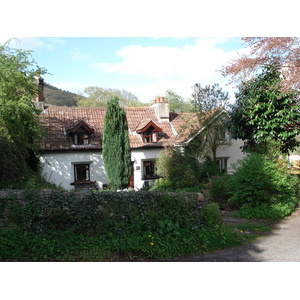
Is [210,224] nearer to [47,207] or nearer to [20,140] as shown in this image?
[47,207]

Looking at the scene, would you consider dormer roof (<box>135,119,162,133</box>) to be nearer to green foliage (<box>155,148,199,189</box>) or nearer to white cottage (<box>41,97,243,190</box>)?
white cottage (<box>41,97,243,190</box>)

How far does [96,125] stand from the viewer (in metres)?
20.1

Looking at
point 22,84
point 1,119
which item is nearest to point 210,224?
point 1,119

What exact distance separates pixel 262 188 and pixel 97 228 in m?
6.61

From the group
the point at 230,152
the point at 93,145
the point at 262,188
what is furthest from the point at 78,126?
the point at 262,188

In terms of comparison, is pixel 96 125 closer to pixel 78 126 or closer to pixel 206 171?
pixel 78 126

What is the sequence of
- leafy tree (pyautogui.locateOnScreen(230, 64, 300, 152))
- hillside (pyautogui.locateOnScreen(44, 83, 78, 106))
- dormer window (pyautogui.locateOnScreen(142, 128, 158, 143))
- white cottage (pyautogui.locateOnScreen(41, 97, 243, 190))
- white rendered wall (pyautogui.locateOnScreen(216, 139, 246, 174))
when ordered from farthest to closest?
hillside (pyautogui.locateOnScreen(44, 83, 78, 106))
white rendered wall (pyautogui.locateOnScreen(216, 139, 246, 174))
dormer window (pyautogui.locateOnScreen(142, 128, 158, 143))
white cottage (pyautogui.locateOnScreen(41, 97, 243, 190))
leafy tree (pyautogui.locateOnScreen(230, 64, 300, 152))

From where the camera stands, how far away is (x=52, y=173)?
58.8 feet

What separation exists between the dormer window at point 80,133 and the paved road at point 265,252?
1325cm

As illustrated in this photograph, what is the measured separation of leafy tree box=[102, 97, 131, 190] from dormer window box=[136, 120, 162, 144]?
2.18 metres

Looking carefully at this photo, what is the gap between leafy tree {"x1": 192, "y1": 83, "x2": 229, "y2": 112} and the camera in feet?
59.6

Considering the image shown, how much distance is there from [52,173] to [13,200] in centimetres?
1213

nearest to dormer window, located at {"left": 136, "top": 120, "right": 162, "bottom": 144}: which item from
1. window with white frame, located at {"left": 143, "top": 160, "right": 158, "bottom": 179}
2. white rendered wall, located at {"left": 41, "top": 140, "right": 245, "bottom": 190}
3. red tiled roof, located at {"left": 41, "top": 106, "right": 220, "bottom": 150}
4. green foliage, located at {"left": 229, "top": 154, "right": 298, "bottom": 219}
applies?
red tiled roof, located at {"left": 41, "top": 106, "right": 220, "bottom": 150}

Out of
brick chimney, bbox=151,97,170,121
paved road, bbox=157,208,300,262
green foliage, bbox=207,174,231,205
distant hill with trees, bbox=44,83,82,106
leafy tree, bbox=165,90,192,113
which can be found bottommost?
paved road, bbox=157,208,300,262
